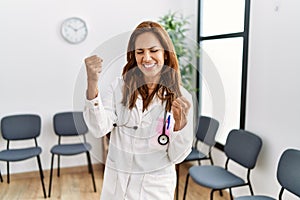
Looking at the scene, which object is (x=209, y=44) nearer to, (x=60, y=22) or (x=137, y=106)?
(x=60, y=22)

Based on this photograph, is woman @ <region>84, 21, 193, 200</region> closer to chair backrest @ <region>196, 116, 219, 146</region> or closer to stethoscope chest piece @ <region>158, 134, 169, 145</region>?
stethoscope chest piece @ <region>158, 134, 169, 145</region>

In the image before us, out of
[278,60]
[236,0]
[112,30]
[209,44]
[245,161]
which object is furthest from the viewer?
[112,30]

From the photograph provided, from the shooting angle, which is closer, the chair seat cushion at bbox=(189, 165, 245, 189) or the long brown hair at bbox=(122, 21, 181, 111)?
the long brown hair at bbox=(122, 21, 181, 111)

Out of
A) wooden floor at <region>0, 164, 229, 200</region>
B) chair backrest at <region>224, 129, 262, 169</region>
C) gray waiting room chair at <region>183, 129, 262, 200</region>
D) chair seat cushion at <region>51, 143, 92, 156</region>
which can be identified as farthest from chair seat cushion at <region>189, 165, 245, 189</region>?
chair seat cushion at <region>51, 143, 92, 156</region>

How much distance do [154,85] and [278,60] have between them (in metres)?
1.57

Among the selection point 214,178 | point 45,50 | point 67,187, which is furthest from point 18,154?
point 214,178

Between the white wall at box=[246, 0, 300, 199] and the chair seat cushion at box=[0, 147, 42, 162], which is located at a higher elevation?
the white wall at box=[246, 0, 300, 199]

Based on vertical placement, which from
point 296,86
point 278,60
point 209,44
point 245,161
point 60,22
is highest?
point 60,22

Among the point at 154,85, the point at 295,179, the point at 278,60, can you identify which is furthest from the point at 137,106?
the point at 278,60

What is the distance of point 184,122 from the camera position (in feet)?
2.93

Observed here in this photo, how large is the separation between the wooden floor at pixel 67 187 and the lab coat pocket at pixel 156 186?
1.92 m

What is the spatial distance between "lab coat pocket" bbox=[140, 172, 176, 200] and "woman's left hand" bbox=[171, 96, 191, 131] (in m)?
0.24

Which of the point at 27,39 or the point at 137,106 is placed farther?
the point at 27,39

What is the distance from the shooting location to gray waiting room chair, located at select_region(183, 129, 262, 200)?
222 centimetres
